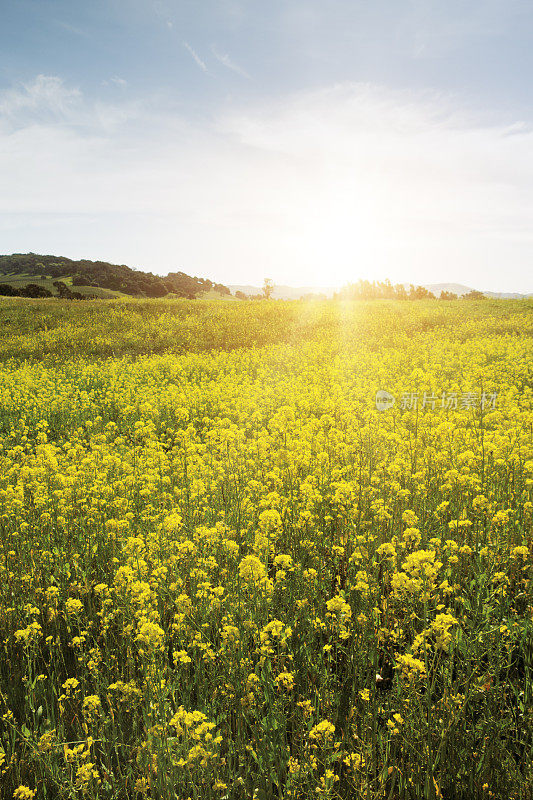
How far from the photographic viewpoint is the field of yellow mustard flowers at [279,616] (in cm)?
231

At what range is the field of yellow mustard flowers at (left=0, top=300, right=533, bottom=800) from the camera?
2.31 meters

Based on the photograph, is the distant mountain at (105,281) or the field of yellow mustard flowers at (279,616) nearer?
the field of yellow mustard flowers at (279,616)

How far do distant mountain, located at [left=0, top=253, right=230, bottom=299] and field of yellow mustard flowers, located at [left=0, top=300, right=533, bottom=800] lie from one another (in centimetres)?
5112

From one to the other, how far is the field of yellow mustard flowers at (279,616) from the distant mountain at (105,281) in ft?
168

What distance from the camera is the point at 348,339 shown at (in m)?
19.5

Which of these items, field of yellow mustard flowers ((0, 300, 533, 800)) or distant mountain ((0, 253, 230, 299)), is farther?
distant mountain ((0, 253, 230, 299))

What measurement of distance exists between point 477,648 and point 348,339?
17433 millimetres

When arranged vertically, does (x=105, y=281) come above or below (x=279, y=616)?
above

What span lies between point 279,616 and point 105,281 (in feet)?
270

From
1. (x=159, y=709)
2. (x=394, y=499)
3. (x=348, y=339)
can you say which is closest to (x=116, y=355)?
(x=348, y=339)

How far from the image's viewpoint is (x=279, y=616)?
3.33 metres

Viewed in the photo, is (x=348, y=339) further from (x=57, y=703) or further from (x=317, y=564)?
(x=57, y=703)

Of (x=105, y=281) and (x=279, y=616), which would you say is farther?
(x=105, y=281)

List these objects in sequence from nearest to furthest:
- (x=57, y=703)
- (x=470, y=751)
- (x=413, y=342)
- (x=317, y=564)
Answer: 1. (x=470, y=751)
2. (x=57, y=703)
3. (x=317, y=564)
4. (x=413, y=342)
